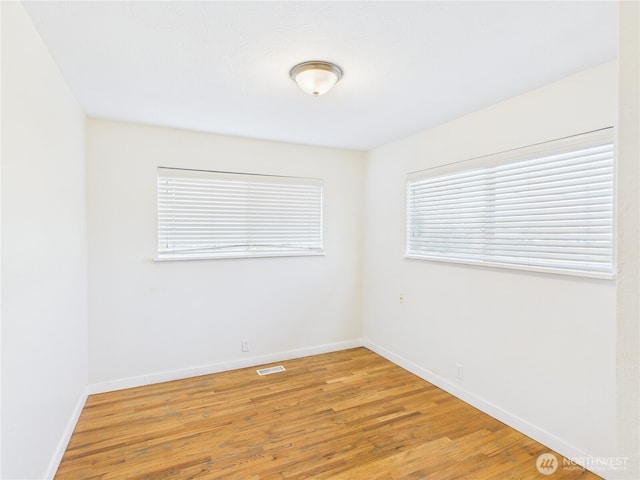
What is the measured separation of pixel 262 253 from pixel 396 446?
7.28 feet

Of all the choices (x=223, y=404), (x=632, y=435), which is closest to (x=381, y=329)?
(x=223, y=404)

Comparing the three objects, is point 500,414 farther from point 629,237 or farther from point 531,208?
point 629,237

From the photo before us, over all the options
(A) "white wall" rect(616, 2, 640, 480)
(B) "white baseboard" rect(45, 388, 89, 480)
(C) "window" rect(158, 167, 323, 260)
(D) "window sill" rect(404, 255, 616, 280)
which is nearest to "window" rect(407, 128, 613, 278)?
(D) "window sill" rect(404, 255, 616, 280)

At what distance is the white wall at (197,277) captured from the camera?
3.06 meters

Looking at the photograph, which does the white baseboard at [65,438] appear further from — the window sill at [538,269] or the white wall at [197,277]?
the window sill at [538,269]

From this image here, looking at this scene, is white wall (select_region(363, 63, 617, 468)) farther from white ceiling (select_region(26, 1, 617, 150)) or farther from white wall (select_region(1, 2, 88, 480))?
white wall (select_region(1, 2, 88, 480))

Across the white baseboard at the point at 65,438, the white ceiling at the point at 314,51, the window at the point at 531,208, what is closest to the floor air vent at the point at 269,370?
the white baseboard at the point at 65,438

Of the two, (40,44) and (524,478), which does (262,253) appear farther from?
(524,478)

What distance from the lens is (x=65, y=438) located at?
2256 mm

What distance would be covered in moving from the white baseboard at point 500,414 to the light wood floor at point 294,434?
0.20ft

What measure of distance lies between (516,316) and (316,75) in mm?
2184

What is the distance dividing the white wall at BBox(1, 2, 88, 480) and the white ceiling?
0.78ft

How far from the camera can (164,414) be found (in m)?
2.71

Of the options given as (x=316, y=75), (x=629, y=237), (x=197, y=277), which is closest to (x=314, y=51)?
(x=316, y=75)
